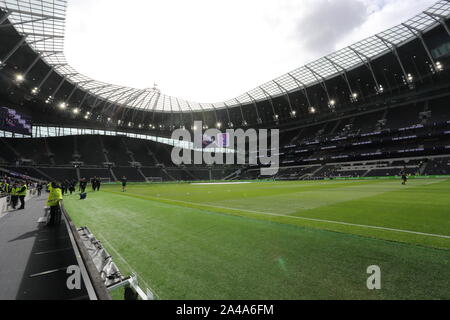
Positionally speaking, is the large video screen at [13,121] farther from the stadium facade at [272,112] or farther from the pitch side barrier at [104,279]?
the pitch side barrier at [104,279]

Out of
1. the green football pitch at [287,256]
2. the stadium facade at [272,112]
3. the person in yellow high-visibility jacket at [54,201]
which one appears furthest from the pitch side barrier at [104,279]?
the stadium facade at [272,112]

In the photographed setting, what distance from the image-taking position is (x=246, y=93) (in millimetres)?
71125

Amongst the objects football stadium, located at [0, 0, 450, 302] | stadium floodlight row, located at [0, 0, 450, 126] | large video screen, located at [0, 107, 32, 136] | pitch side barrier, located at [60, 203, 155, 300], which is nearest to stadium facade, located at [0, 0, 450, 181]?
stadium floodlight row, located at [0, 0, 450, 126]

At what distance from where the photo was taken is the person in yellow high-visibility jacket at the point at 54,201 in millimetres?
8477

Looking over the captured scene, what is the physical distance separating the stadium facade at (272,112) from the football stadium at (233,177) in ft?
1.43

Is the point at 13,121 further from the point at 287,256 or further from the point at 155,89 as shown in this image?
the point at 287,256

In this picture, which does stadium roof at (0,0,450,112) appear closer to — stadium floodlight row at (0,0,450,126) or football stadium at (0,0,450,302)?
stadium floodlight row at (0,0,450,126)

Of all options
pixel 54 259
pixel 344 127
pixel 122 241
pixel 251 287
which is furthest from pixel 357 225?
pixel 344 127

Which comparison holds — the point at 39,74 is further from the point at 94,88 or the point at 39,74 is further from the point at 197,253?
the point at 197,253

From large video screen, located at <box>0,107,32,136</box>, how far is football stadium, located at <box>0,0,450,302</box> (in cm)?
38

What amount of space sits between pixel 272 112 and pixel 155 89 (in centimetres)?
4386

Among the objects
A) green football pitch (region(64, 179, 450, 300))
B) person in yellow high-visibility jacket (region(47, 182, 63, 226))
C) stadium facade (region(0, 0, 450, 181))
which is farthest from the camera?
stadium facade (region(0, 0, 450, 181))

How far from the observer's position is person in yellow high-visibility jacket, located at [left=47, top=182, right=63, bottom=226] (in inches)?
334

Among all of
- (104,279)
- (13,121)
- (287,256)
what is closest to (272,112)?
(13,121)
